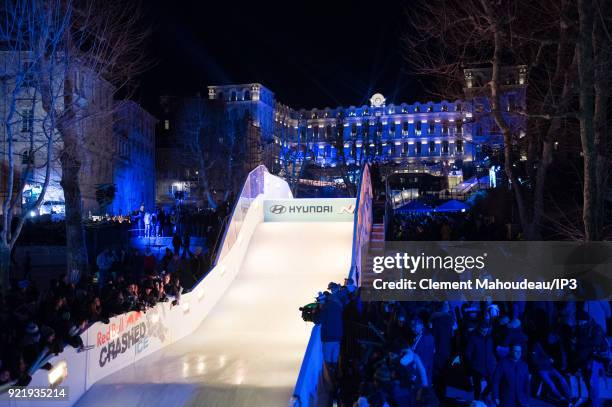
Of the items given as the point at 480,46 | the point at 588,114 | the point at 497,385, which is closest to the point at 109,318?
the point at 497,385

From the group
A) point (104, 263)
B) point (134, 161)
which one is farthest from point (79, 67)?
point (134, 161)

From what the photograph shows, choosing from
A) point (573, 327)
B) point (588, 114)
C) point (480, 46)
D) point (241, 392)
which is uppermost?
point (480, 46)

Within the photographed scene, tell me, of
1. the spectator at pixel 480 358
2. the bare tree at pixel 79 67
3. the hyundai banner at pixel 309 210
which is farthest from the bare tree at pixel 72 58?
the spectator at pixel 480 358

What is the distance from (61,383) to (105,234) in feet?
58.1

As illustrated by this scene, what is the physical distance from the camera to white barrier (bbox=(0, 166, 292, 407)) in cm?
726

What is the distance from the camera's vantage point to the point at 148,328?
31.3 feet

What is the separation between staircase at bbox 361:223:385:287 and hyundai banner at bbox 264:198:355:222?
1.21 metres

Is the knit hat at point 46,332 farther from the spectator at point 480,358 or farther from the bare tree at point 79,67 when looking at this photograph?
the bare tree at point 79,67

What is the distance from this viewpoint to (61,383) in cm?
693

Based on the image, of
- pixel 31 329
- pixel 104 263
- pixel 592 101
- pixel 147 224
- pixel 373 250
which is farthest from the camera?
pixel 147 224

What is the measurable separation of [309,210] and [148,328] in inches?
381

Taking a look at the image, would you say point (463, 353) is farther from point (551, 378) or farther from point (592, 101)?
point (592, 101)

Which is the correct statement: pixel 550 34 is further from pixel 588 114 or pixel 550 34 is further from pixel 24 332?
pixel 24 332

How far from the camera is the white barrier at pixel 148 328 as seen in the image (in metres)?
7.26
